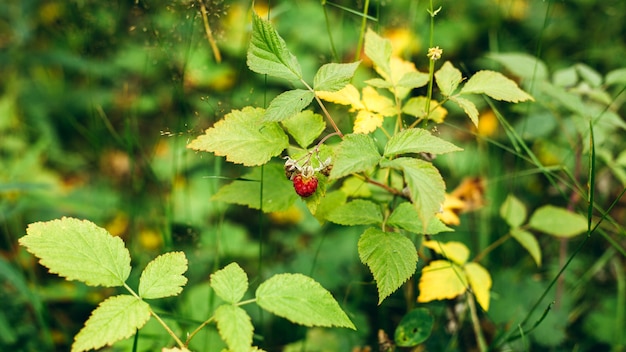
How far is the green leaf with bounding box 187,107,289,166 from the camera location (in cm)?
96

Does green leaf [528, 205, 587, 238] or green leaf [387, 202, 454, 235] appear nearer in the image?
green leaf [387, 202, 454, 235]

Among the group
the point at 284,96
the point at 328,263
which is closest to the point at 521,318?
the point at 328,263

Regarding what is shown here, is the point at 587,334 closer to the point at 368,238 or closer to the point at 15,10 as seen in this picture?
the point at 368,238

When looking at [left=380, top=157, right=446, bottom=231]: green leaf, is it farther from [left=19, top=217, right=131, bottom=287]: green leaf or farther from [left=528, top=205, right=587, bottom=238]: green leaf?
[left=528, top=205, right=587, bottom=238]: green leaf

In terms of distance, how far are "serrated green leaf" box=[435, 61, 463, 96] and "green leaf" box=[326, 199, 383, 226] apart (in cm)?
29

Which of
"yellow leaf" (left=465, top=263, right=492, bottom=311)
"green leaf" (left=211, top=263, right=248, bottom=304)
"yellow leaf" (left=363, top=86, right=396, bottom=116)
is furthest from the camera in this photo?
"yellow leaf" (left=465, top=263, right=492, bottom=311)

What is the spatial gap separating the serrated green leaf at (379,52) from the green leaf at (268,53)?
232 millimetres

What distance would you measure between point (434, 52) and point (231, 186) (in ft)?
1.80

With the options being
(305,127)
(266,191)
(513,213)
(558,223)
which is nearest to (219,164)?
(266,191)

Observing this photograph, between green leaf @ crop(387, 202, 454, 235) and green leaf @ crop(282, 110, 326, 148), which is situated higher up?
green leaf @ crop(282, 110, 326, 148)

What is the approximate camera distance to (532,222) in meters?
1.46

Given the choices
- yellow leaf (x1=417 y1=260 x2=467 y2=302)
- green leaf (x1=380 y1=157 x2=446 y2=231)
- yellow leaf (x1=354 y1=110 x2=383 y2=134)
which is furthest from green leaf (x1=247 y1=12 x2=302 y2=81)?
yellow leaf (x1=417 y1=260 x2=467 y2=302)

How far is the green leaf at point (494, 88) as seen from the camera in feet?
3.40

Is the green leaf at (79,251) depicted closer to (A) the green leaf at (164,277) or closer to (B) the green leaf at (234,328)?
(A) the green leaf at (164,277)
